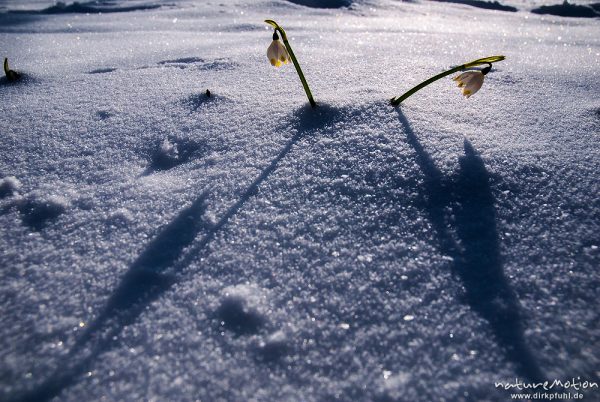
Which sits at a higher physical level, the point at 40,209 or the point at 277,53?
the point at 277,53

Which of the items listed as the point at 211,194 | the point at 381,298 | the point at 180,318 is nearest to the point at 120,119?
the point at 211,194

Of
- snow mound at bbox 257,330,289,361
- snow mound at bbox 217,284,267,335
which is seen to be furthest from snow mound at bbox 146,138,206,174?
snow mound at bbox 257,330,289,361

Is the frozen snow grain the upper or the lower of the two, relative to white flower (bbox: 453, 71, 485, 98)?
lower

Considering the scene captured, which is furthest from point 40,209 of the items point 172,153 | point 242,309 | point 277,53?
point 277,53

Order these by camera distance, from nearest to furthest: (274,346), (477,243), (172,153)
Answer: (274,346) → (477,243) → (172,153)

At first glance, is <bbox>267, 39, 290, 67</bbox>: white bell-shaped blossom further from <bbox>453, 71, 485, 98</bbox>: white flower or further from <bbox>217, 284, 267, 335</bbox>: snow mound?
<bbox>217, 284, 267, 335</bbox>: snow mound

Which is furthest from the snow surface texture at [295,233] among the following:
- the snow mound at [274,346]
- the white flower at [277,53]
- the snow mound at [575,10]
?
the snow mound at [575,10]

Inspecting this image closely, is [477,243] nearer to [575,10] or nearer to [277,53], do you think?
[277,53]
